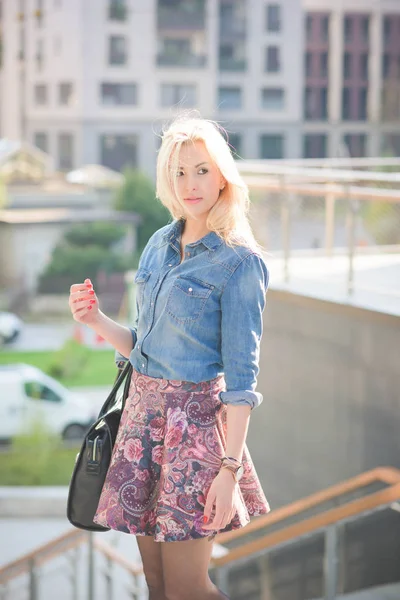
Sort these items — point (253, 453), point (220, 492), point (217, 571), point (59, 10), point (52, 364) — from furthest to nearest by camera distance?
1. point (59, 10)
2. point (52, 364)
3. point (253, 453)
4. point (217, 571)
5. point (220, 492)

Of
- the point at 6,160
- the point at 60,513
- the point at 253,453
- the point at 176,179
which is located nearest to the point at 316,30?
the point at 6,160

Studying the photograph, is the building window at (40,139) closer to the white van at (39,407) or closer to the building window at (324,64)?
the building window at (324,64)

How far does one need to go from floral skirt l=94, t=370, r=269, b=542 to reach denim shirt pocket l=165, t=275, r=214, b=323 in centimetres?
11

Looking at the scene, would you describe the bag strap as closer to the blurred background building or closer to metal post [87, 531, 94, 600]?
metal post [87, 531, 94, 600]

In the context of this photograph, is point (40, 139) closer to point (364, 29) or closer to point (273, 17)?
point (273, 17)

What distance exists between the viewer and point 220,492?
1583mm

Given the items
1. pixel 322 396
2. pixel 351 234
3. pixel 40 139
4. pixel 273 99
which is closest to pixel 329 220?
pixel 351 234

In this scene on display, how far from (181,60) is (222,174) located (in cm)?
3375

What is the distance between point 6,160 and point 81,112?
5061mm

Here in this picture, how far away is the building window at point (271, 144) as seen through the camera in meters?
35.4

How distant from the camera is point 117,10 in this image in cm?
3359

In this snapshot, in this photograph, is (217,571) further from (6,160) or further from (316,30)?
(316,30)

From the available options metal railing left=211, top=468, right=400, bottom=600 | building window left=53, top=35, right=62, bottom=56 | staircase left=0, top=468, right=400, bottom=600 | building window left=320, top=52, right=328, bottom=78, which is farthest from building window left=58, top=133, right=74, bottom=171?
metal railing left=211, top=468, right=400, bottom=600

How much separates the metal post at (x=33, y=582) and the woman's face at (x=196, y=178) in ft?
11.3
